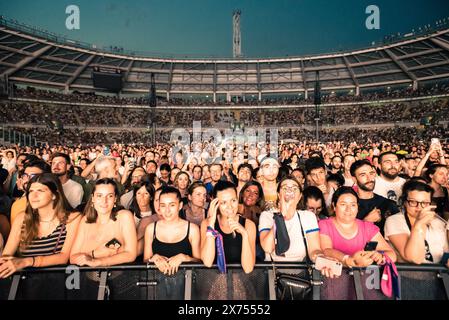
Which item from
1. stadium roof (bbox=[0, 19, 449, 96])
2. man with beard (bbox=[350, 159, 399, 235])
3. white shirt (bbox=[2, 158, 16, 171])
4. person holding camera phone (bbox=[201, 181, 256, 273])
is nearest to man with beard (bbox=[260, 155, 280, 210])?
man with beard (bbox=[350, 159, 399, 235])

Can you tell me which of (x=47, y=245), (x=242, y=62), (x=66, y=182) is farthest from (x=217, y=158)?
(x=242, y=62)

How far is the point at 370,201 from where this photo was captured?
4086 mm

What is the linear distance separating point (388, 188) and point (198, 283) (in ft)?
12.1

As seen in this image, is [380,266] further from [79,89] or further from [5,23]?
[79,89]

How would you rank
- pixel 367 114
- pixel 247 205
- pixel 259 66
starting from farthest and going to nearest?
pixel 259 66, pixel 367 114, pixel 247 205

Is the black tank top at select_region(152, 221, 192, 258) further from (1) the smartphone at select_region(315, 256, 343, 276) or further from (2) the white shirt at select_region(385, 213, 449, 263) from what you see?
(2) the white shirt at select_region(385, 213, 449, 263)

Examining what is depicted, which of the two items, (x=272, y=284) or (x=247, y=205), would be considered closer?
(x=272, y=284)

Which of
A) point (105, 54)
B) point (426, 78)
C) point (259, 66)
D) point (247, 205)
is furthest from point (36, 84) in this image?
point (426, 78)

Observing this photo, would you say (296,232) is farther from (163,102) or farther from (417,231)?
(163,102)

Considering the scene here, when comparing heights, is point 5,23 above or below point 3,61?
above

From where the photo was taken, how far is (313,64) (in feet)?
158

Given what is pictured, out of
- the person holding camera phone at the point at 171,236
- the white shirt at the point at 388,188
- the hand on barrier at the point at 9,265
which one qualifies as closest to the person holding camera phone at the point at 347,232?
the person holding camera phone at the point at 171,236
